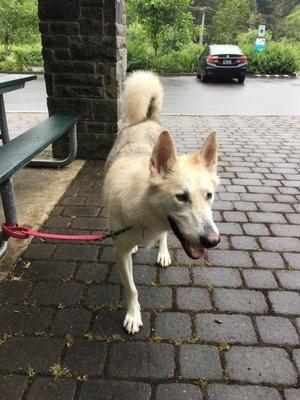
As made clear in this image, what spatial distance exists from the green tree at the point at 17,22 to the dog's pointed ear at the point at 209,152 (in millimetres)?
22398

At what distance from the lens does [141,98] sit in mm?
4355

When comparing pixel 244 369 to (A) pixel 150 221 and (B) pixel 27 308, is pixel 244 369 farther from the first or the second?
(B) pixel 27 308

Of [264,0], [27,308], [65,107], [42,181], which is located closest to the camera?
[27,308]

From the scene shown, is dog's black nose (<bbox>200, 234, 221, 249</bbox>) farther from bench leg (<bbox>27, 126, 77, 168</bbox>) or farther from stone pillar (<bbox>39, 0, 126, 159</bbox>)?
stone pillar (<bbox>39, 0, 126, 159</bbox>)

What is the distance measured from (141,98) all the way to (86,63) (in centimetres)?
186

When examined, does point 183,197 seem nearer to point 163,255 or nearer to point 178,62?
point 163,255

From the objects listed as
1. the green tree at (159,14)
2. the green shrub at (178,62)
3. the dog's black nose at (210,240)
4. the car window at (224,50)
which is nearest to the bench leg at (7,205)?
the dog's black nose at (210,240)

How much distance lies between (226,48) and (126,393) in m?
21.0

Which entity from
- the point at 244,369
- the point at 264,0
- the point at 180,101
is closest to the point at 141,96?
the point at 244,369

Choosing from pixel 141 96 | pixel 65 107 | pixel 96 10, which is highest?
pixel 96 10

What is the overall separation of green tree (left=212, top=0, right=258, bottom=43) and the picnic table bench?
54052 millimetres

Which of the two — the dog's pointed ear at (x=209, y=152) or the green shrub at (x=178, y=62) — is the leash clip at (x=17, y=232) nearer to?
the dog's pointed ear at (x=209, y=152)

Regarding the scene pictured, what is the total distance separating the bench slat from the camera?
3.46 metres

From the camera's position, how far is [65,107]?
19.7 feet
